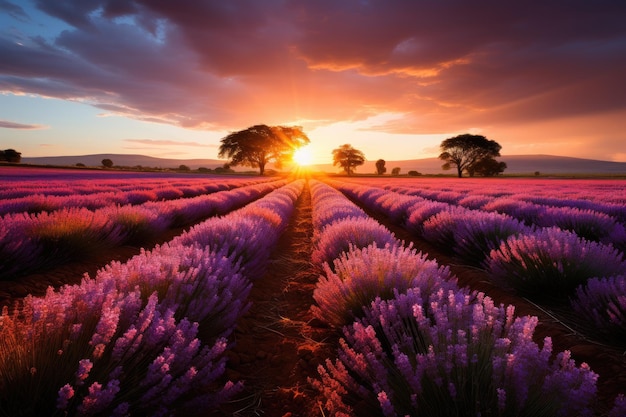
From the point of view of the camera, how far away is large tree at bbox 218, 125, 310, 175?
5972 centimetres

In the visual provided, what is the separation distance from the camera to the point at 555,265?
3316 millimetres

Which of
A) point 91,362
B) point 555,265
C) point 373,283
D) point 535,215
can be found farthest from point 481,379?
point 535,215

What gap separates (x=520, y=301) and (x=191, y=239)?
354cm

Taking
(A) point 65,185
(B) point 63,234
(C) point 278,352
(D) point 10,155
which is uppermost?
(D) point 10,155

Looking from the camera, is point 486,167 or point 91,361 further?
point 486,167

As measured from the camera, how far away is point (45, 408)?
3.92 feet

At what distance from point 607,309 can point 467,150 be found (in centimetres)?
6957

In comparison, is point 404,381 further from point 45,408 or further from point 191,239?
point 191,239

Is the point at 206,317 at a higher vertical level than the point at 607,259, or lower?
lower

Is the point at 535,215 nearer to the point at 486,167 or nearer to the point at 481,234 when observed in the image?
the point at 481,234

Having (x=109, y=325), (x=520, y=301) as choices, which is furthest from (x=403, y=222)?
(x=109, y=325)

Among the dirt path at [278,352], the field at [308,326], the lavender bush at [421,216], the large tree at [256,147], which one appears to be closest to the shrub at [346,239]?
the field at [308,326]

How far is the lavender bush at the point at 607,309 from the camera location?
231 centimetres

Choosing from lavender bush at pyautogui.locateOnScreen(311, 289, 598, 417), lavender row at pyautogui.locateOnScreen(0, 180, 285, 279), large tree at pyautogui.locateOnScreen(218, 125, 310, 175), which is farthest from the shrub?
large tree at pyautogui.locateOnScreen(218, 125, 310, 175)
